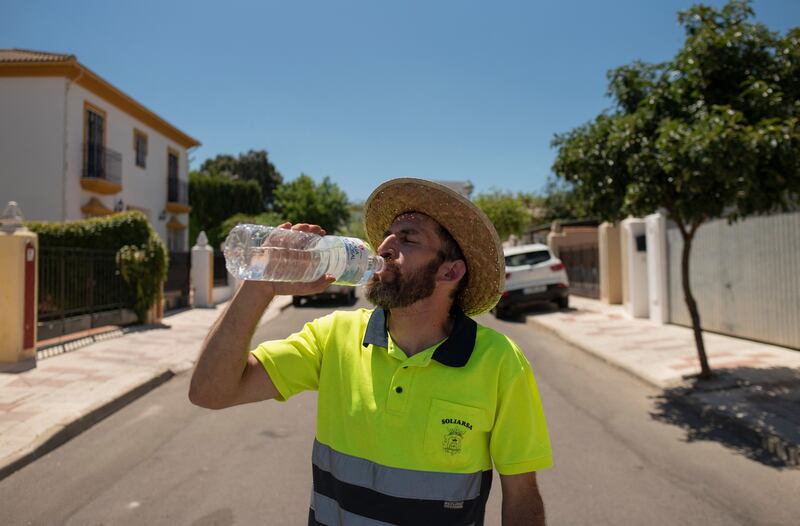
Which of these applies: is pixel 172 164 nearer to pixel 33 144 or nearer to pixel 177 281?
pixel 33 144

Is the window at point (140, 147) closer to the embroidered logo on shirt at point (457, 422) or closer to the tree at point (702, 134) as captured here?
the tree at point (702, 134)

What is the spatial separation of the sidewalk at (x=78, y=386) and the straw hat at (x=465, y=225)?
4.17 meters

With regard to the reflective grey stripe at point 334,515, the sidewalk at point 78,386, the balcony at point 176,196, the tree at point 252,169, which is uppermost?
the tree at point 252,169

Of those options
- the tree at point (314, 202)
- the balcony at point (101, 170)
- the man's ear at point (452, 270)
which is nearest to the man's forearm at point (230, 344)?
the man's ear at point (452, 270)

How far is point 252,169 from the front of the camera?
2063 inches

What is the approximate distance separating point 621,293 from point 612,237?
1.78 metres

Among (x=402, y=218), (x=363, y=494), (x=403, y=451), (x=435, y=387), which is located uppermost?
(x=402, y=218)

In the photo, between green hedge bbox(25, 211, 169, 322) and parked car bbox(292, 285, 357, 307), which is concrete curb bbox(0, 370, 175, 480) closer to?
green hedge bbox(25, 211, 169, 322)

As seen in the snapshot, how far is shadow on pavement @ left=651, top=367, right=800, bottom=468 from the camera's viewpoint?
15.6ft

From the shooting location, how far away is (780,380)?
22.2ft

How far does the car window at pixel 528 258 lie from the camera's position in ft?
48.0

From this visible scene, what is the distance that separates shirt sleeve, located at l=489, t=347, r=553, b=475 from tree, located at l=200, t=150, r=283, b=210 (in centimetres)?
5190

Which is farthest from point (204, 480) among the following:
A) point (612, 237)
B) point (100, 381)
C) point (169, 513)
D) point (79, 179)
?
point (79, 179)

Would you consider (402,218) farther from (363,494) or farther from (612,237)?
(612,237)
